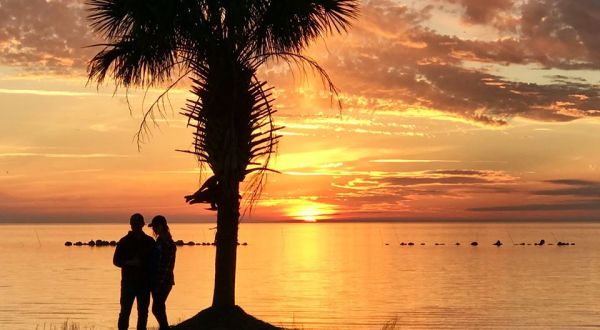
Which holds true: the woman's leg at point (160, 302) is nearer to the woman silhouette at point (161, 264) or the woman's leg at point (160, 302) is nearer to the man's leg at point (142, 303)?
the woman silhouette at point (161, 264)

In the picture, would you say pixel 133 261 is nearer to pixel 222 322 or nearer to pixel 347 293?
pixel 222 322

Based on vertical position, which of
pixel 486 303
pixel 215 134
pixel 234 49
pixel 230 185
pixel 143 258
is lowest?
pixel 486 303

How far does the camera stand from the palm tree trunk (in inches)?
643

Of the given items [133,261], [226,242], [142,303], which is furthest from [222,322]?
[133,261]

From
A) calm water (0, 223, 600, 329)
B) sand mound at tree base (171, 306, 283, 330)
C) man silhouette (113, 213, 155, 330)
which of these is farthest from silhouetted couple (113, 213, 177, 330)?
calm water (0, 223, 600, 329)

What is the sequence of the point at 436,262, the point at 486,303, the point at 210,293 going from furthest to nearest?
the point at 436,262 < the point at 210,293 < the point at 486,303

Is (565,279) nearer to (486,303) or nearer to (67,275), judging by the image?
(486,303)

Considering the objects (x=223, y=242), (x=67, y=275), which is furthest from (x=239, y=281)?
(x=223, y=242)

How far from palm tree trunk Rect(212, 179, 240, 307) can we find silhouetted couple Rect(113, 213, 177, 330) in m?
→ 1.27

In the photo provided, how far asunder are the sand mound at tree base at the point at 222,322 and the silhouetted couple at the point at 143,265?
2.27 feet

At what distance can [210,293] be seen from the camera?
4731cm

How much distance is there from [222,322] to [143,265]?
7.41 feet

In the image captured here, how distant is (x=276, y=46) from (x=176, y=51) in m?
2.12

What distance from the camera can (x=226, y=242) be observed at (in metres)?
16.3
